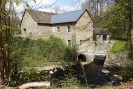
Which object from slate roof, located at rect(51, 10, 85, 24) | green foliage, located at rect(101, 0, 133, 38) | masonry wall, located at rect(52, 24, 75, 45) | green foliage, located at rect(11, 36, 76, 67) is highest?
slate roof, located at rect(51, 10, 85, 24)

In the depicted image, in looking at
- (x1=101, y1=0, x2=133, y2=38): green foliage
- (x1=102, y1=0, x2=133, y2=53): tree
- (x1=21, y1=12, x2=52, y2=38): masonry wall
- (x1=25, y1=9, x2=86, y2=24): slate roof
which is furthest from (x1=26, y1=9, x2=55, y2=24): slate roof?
(x1=101, y1=0, x2=133, y2=38): green foliage

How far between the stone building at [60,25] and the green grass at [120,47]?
5673 millimetres

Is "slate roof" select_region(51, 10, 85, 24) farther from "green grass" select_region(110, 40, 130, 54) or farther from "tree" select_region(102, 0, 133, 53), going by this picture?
"tree" select_region(102, 0, 133, 53)

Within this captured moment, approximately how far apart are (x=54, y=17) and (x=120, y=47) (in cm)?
1670

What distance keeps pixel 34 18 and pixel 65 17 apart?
5.89m

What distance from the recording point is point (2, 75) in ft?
30.5

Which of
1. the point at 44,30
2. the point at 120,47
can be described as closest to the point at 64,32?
the point at 44,30

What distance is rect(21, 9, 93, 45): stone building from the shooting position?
120 ft

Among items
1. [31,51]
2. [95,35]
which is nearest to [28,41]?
[31,51]

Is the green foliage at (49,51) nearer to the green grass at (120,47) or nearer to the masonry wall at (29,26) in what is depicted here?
the green grass at (120,47)

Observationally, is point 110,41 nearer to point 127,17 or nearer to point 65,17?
point 65,17

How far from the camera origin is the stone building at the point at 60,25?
3661cm

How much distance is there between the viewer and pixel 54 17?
4234cm

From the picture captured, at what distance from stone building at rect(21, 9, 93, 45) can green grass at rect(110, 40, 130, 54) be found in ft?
18.6
